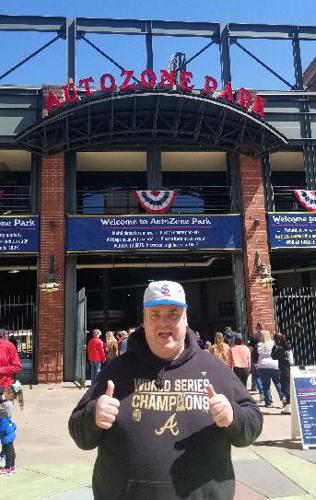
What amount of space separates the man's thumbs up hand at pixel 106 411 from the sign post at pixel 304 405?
5735 millimetres

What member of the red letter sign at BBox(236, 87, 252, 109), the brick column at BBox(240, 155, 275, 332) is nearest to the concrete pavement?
the brick column at BBox(240, 155, 275, 332)


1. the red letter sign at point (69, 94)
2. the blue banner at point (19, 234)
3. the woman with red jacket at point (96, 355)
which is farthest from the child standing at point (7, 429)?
the red letter sign at point (69, 94)

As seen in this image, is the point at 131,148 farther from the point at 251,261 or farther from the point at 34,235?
the point at 251,261

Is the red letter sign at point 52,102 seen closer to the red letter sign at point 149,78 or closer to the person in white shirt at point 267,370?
the red letter sign at point 149,78

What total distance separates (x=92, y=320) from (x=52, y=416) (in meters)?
13.3

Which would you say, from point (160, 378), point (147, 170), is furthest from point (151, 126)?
point (160, 378)

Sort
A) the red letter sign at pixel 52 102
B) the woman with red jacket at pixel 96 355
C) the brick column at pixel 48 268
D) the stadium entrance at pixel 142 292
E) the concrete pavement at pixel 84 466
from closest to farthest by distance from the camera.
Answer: the concrete pavement at pixel 84 466 < the woman with red jacket at pixel 96 355 < the brick column at pixel 48 268 < the red letter sign at pixel 52 102 < the stadium entrance at pixel 142 292

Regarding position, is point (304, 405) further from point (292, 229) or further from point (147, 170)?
point (147, 170)

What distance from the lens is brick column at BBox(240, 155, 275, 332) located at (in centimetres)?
1488

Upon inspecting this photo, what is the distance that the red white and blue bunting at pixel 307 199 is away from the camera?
1593 cm

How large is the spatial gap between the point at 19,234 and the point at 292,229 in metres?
8.95

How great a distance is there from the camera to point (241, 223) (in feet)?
51.0

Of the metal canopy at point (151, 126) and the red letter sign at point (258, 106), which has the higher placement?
the red letter sign at point (258, 106)

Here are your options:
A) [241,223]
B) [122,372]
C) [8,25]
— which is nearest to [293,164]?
[241,223]
